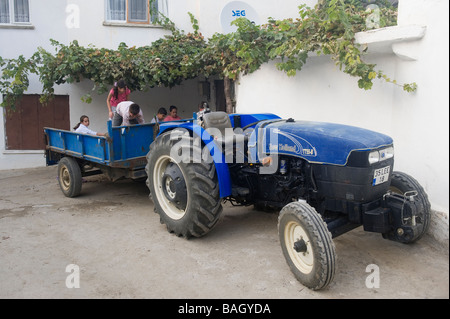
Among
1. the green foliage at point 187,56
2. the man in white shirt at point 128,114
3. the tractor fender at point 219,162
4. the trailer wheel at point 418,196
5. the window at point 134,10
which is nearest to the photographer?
the trailer wheel at point 418,196

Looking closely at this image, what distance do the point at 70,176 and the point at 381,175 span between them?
16.1 feet

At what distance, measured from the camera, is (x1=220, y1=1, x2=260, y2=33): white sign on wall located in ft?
27.9

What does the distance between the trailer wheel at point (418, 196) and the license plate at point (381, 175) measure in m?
0.41

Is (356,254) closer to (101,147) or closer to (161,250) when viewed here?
(161,250)

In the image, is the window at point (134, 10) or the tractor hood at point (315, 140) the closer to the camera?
the tractor hood at point (315, 140)

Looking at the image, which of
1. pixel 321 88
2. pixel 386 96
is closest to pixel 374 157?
pixel 386 96

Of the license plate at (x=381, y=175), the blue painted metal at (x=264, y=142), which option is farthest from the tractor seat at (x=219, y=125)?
the license plate at (x=381, y=175)

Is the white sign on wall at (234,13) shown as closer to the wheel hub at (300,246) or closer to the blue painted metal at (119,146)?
the blue painted metal at (119,146)

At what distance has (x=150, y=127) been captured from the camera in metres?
6.02

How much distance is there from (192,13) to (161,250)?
6.67 m

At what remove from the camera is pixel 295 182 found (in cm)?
389

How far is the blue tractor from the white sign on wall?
4304 mm

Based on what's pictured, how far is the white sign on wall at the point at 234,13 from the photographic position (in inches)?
335

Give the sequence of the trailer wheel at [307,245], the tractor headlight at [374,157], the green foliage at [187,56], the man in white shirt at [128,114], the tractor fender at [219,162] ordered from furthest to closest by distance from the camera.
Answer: the man in white shirt at [128,114] → the green foliage at [187,56] → the tractor fender at [219,162] → the tractor headlight at [374,157] → the trailer wheel at [307,245]
